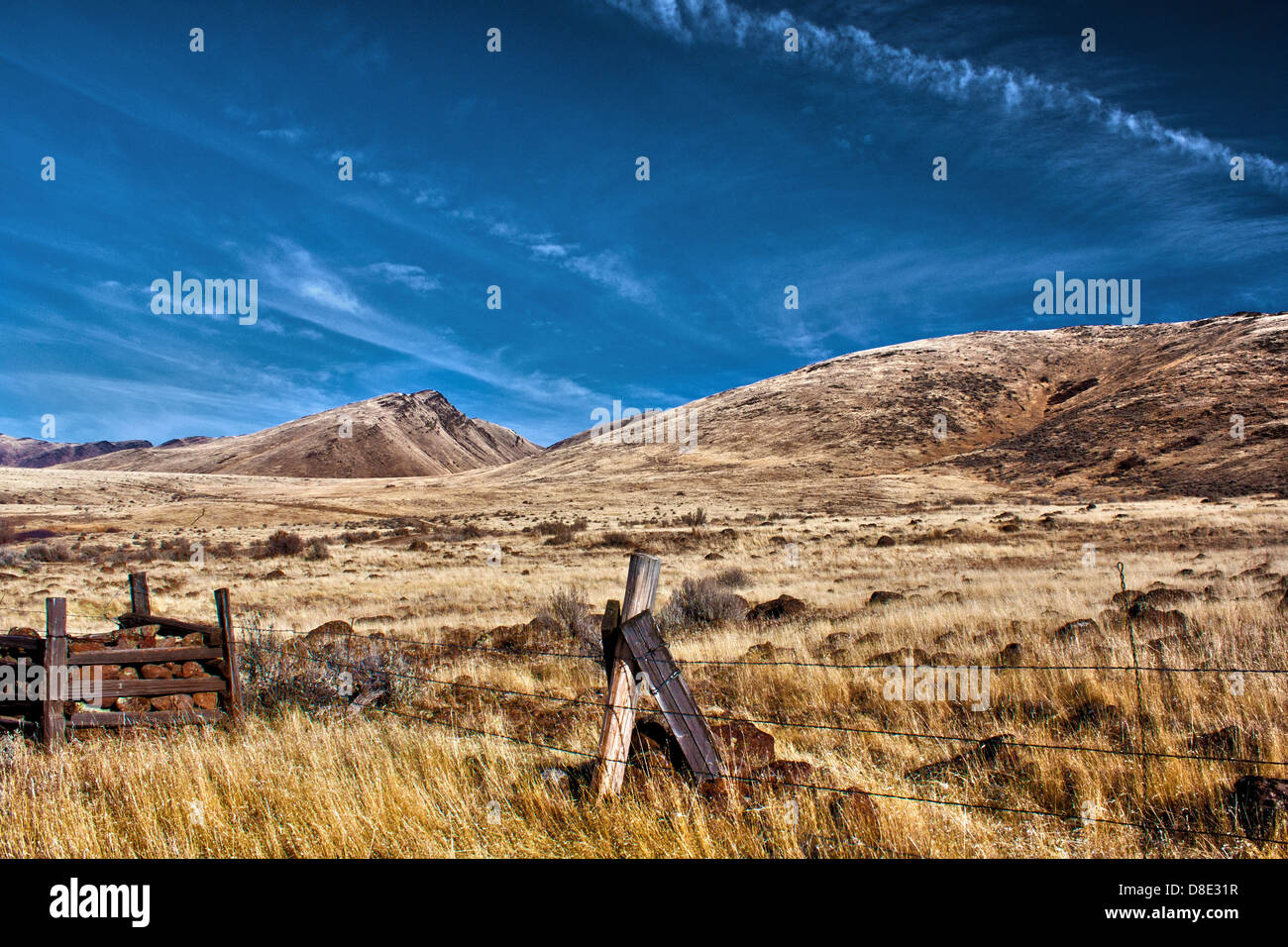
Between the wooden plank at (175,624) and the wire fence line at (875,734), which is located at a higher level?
the wooden plank at (175,624)

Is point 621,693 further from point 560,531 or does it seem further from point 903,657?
point 560,531

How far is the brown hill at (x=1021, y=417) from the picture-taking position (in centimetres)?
5425

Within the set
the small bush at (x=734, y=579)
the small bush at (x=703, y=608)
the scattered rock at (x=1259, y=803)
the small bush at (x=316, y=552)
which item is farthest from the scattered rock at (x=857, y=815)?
the small bush at (x=316, y=552)

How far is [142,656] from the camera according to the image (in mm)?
6473

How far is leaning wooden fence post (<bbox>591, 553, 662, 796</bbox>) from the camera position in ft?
12.8

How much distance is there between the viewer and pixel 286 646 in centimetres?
920

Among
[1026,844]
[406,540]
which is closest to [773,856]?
[1026,844]

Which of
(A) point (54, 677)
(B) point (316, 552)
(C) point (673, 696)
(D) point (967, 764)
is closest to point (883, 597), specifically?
(D) point (967, 764)

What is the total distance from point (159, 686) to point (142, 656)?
1.19 feet

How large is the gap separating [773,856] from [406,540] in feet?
122

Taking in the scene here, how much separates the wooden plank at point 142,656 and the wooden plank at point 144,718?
483 mm

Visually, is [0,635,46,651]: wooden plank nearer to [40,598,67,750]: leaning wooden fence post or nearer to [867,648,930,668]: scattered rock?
[40,598,67,750]: leaning wooden fence post

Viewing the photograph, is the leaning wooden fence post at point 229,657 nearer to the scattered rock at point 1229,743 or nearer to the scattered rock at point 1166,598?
the scattered rock at point 1229,743
